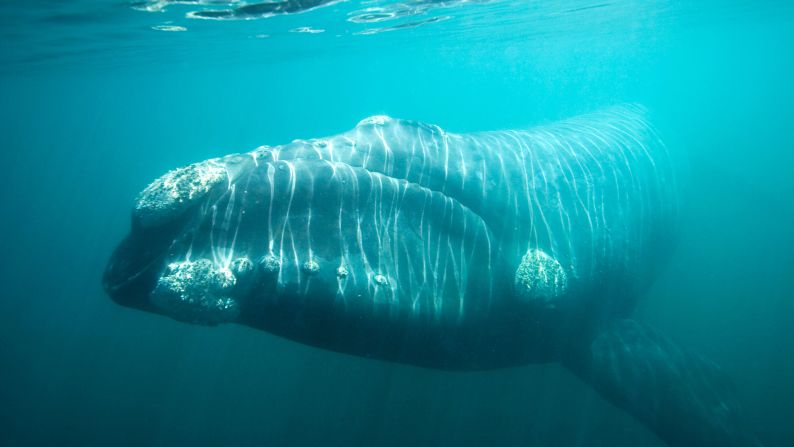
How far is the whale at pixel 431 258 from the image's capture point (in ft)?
16.3

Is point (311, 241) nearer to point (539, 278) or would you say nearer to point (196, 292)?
point (196, 292)

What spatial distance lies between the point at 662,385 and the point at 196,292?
7.70 metres

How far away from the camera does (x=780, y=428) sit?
11.7 metres

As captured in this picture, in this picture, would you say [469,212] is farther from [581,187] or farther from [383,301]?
[581,187]

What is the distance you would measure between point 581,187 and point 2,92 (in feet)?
179

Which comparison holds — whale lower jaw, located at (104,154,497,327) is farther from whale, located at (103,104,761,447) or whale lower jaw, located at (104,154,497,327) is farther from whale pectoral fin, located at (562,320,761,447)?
whale pectoral fin, located at (562,320,761,447)

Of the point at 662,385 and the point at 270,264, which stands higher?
the point at 270,264

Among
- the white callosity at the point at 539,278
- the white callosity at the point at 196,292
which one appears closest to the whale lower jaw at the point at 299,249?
the white callosity at the point at 196,292

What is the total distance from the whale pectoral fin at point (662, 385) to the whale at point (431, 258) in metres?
0.03

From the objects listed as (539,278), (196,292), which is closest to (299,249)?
(196,292)

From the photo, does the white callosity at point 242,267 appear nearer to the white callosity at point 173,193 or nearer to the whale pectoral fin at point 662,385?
the white callosity at point 173,193

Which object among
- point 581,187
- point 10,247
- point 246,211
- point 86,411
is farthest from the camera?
point 10,247

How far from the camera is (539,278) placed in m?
6.66

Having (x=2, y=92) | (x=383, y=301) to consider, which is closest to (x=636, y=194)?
(x=383, y=301)
